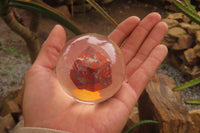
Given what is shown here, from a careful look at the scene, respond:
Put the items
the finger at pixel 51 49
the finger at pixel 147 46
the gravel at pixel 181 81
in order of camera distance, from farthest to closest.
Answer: the gravel at pixel 181 81
the finger at pixel 147 46
the finger at pixel 51 49

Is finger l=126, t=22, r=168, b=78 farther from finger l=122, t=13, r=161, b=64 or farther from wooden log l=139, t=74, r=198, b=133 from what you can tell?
wooden log l=139, t=74, r=198, b=133

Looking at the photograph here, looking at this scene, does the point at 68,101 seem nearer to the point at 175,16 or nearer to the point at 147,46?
the point at 147,46

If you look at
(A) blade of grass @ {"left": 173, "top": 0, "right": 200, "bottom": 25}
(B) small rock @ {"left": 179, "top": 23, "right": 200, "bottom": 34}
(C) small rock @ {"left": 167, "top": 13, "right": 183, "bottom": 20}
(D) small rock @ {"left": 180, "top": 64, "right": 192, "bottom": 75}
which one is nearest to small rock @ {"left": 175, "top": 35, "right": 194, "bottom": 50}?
(B) small rock @ {"left": 179, "top": 23, "right": 200, "bottom": 34}

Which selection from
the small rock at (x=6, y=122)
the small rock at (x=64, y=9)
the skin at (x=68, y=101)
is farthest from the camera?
the small rock at (x=64, y=9)

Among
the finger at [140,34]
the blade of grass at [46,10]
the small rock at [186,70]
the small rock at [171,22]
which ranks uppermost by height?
the blade of grass at [46,10]

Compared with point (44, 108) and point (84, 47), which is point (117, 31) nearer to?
point (84, 47)

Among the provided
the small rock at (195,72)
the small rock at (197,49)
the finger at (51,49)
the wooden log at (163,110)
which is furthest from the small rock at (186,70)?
the finger at (51,49)

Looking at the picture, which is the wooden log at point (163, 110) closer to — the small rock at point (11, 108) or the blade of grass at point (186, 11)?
the blade of grass at point (186, 11)
